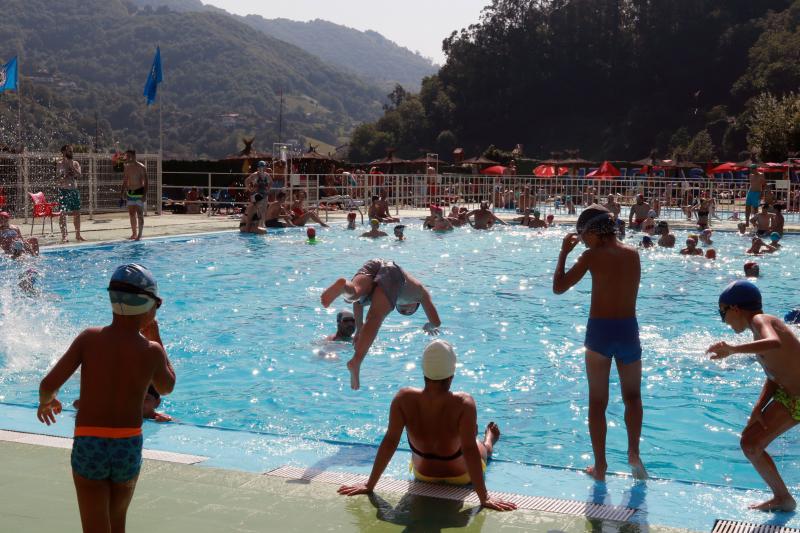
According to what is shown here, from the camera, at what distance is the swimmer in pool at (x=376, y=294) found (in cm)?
692

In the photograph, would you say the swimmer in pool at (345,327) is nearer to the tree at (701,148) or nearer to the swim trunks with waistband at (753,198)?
the swim trunks with waistband at (753,198)

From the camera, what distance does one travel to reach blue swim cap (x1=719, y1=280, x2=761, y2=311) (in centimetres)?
456

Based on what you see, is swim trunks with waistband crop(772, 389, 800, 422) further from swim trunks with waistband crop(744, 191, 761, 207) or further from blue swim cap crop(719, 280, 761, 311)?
swim trunks with waistband crop(744, 191, 761, 207)

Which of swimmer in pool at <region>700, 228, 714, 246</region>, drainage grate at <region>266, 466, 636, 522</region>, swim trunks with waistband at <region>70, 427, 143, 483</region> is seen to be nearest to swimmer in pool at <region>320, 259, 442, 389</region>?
drainage grate at <region>266, 466, 636, 522</region>

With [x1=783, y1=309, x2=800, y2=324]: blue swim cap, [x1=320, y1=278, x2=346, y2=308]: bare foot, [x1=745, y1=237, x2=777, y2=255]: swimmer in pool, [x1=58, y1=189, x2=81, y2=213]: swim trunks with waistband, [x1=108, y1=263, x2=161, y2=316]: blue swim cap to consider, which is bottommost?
[x1=783, y1=309, x2=800, y2=324]: blue swim cap

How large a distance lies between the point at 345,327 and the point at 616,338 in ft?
16.1

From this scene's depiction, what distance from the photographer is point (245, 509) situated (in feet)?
13.7

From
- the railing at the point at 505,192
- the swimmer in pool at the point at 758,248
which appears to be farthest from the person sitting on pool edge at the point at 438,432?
the railing at the point at 505,192

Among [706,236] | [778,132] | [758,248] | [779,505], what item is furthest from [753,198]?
[778,132]

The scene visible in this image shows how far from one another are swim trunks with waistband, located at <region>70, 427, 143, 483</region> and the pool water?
3312 mm

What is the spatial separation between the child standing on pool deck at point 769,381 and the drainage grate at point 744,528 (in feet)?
1.33

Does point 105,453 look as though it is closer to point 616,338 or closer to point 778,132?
point 616,338

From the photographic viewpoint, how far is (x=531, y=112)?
93000mm

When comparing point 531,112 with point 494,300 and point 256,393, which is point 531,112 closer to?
point 494,300
